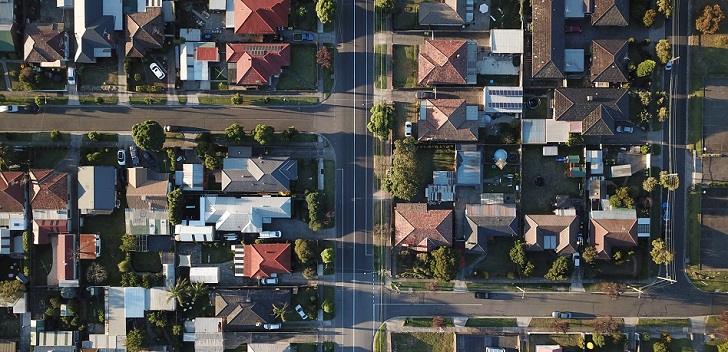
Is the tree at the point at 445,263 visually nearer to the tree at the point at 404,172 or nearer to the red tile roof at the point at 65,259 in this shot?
the tree at the point at 404,172

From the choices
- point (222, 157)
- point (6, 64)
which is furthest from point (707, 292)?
point (6, 64)

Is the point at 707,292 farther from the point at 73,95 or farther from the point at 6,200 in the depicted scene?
the point at 6,200

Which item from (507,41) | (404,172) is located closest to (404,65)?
(507,41)

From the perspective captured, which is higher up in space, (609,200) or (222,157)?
(222,157)

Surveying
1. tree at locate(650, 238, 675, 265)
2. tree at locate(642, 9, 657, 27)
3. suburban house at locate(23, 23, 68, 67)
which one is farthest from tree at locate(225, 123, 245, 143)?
tree at locate(650, 238, 675, 265)

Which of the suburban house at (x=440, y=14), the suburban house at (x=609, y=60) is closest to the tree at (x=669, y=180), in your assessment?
the suburban house at (x=609, y=60)
